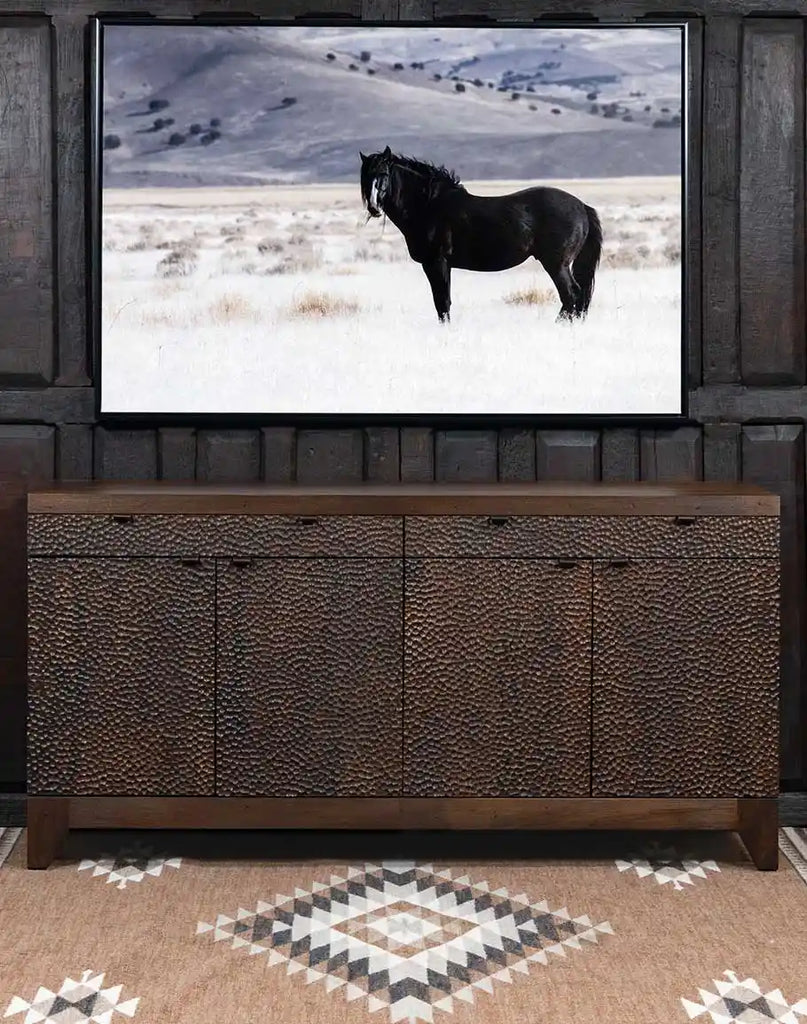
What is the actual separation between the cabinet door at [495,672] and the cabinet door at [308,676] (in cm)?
6

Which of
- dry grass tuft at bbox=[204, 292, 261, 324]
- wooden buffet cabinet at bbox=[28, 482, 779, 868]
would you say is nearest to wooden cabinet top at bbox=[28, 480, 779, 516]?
wooden buffet cabinet at bbox=[28, 482, 779, 868]

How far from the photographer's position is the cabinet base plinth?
2.24 meters

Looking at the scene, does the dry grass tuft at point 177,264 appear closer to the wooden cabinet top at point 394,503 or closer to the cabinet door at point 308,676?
the wooden cabinet top at point 394,503

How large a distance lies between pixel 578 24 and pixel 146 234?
1.30 metres

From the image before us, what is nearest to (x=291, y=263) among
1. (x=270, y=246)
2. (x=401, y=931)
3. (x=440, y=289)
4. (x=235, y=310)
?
(x=270, y=246)

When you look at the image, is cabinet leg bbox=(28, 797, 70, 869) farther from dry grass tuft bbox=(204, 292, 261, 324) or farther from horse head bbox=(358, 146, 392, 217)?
horse head bbox=(358, 146, 392, 217)

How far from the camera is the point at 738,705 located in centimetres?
222

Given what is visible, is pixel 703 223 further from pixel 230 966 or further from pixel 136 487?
pixel 230 966

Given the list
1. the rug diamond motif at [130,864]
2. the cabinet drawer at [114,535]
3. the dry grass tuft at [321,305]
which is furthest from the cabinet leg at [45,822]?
the dry grass tuft at [321,305]

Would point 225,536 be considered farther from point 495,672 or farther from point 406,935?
point 406,935

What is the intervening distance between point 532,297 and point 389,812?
140 cm

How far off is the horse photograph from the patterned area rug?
116cm

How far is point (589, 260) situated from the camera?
2.56 m

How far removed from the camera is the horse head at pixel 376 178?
2541 millimetres
